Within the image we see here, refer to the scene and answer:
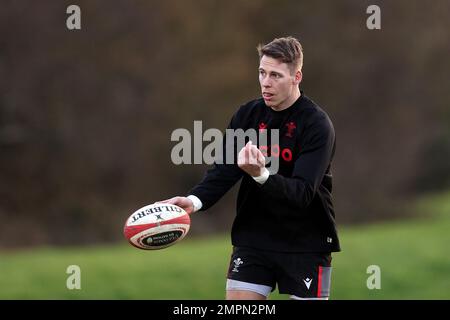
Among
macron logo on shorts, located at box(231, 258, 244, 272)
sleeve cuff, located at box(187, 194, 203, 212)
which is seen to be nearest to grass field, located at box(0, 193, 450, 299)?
macron logo on shorts, located at box(231, 258, 244, 272)

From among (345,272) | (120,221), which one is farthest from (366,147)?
(345,272)

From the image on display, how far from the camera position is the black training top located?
6336 millimetres

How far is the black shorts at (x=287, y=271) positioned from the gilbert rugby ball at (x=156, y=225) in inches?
21.3

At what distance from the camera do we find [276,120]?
6520 millimetres

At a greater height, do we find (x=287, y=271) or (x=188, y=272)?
(x=188, y=272)

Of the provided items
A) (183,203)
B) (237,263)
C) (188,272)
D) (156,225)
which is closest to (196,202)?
(183,203)

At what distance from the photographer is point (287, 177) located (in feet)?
21.1

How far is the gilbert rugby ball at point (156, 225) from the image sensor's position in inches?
251

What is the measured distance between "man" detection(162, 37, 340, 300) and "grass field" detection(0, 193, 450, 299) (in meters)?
6.91

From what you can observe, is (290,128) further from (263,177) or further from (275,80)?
(263,177)

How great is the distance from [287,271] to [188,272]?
888 centimetres

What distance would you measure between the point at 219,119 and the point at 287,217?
18308 mm

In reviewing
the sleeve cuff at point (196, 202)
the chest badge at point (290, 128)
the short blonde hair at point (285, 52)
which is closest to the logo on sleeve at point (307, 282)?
the sleeve cuff at point (196, 202)

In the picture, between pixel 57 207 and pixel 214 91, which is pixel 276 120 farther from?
pixel 214 91
